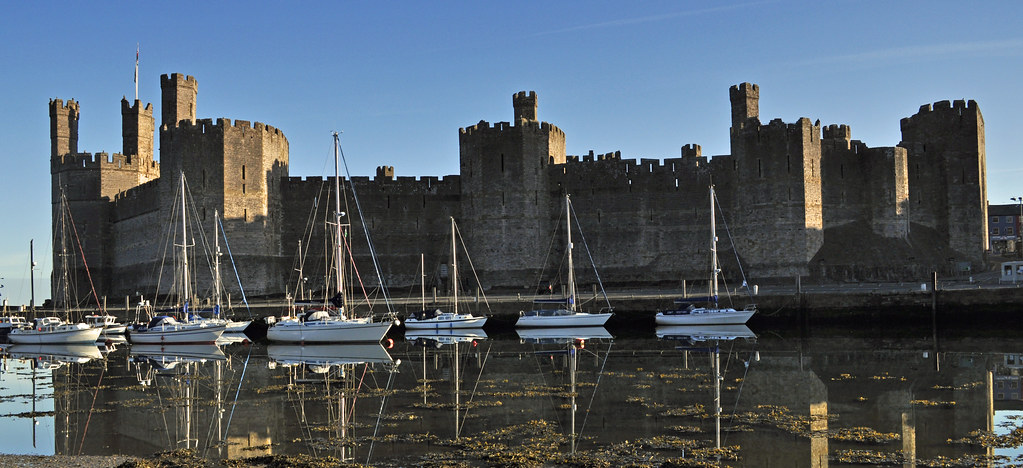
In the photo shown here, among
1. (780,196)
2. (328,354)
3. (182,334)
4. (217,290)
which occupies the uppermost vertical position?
(780,196)

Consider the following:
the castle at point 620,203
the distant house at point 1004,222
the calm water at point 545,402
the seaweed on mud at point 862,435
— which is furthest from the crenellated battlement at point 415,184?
the distant house at point 1004,222

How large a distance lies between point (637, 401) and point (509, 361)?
7.68m

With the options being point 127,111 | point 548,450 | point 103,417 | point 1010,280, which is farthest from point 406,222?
point 548,450

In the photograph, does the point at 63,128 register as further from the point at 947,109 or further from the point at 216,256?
the point at 947,109

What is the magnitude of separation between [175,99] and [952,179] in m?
35.4

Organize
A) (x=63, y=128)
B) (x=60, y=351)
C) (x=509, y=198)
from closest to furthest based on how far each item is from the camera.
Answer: (x=60, y=351) → (x=509, y=198) → (x=63, y=128)

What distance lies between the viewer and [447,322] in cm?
3403

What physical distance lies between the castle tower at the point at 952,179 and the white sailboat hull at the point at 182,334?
27374 millimetres

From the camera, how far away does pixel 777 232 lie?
125 ft

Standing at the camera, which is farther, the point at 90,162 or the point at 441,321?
the point at 90,162

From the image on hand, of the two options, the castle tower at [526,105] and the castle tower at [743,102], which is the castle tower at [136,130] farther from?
the castle tower at [743,102]

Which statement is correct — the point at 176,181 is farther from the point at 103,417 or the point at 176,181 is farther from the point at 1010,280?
the point at 1010,280

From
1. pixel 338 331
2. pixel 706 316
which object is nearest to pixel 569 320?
pixel 706 316

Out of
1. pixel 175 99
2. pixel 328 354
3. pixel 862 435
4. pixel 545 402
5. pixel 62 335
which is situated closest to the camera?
pixel 862 435
